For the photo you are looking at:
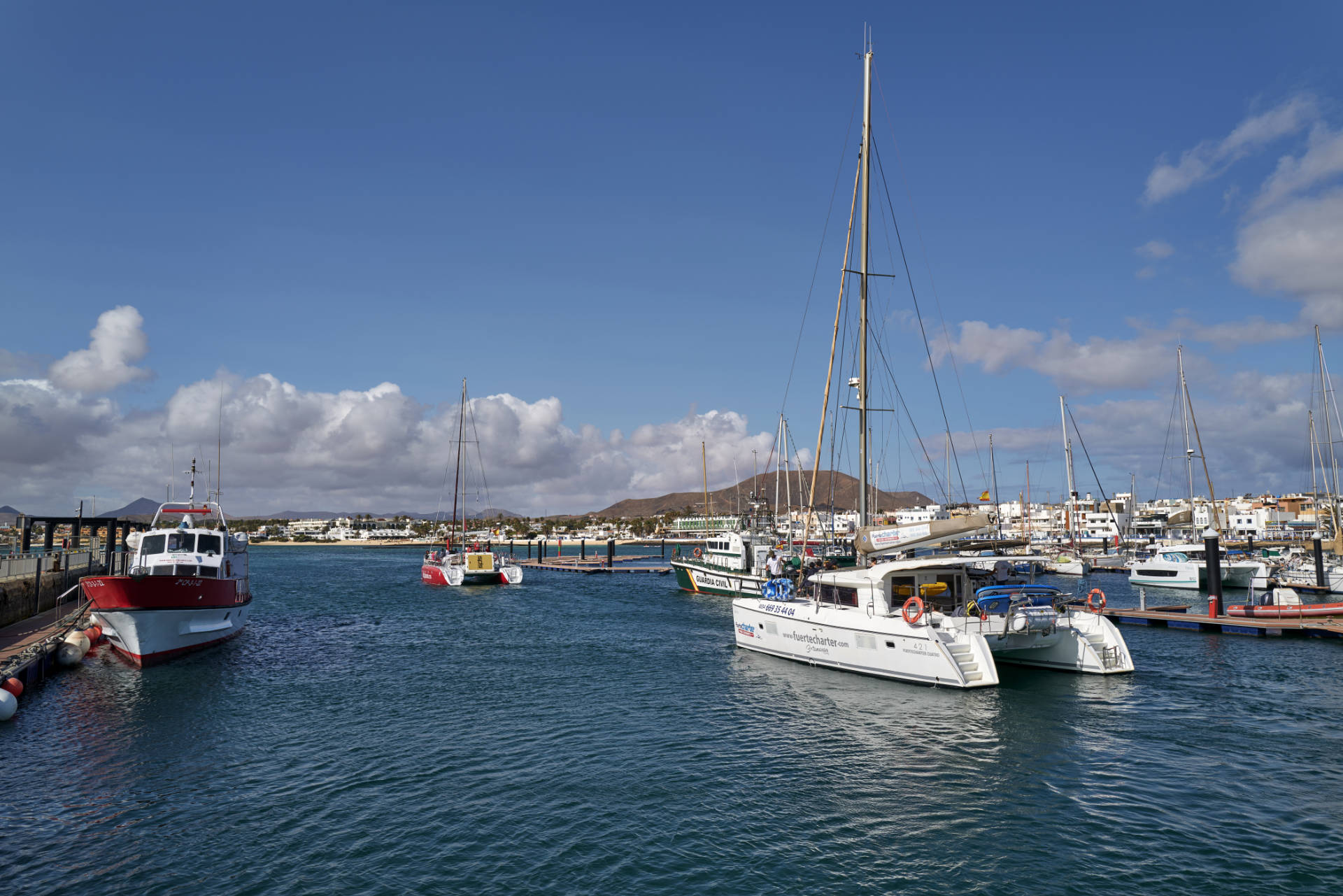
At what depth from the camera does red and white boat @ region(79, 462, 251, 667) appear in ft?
89.7

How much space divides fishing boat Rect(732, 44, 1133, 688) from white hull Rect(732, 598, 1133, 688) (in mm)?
30

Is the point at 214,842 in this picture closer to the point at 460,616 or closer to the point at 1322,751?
the point at 1322,751

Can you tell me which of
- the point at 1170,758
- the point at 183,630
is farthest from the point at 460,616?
the point at 1170,758

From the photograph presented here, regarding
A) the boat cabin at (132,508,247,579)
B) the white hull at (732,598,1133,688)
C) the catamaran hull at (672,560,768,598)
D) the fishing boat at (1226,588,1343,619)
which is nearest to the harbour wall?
the boat cabin at (132,508,247,579)

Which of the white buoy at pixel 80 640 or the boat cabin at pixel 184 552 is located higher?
the boat cabin at pixel 184 552

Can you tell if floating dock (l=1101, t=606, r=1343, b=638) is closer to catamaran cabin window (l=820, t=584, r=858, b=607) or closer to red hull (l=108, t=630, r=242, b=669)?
catamaran cabin window (l=820, t=584, r=858, b=607)

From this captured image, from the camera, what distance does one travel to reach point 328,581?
80500 millimetres

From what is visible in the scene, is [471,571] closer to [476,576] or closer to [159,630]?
[476,576]

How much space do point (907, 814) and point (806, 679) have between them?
1157cm

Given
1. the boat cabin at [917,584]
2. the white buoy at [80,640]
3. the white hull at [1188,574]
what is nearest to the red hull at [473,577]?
the white buoy at [80,640]

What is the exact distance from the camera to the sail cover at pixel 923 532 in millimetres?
24219

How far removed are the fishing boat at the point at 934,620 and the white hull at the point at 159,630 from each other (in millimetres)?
23500

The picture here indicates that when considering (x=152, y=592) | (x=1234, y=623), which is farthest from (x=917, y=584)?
(x=152, y=592)

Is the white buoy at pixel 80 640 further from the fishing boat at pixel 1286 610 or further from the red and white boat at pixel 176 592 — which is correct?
the fishing boat at pixel 1286 610
